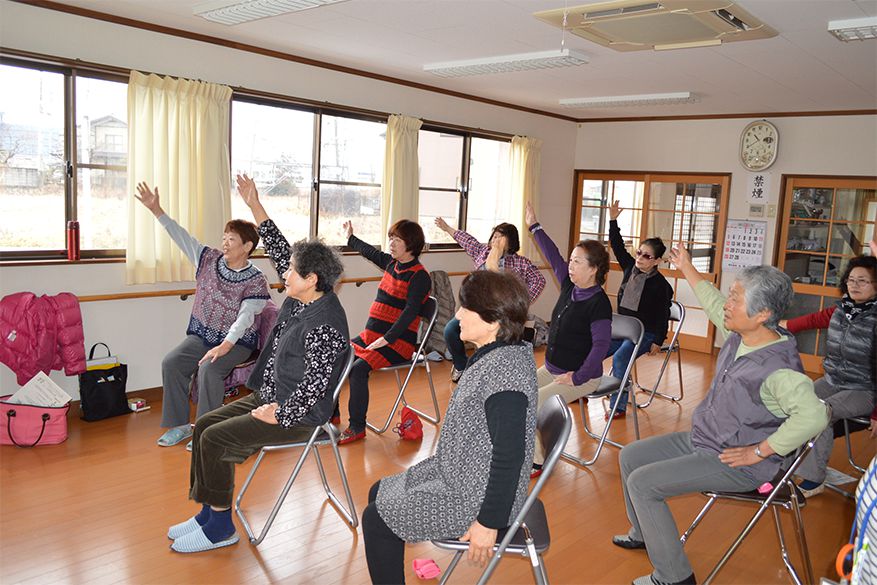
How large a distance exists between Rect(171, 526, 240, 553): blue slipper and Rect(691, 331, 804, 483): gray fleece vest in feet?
6.82

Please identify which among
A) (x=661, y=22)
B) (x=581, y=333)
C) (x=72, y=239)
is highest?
(x=661, y=22)

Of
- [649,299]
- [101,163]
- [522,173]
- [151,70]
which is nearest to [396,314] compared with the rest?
[649,299]

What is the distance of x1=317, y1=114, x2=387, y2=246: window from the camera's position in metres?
5.86

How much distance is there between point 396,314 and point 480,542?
101 inches

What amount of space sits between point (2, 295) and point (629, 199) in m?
6.58

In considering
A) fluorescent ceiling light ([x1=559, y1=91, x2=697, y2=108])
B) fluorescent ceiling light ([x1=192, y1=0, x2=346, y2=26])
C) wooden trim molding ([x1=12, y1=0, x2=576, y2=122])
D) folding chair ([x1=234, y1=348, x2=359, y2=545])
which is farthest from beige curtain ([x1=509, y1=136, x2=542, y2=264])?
folding chair ([x1=234, y1=348, x2=359, y2=545])

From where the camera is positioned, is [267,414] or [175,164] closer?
[267,414]

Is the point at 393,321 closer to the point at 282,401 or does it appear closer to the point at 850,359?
the point at 282,401

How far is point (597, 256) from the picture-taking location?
12.1 ft

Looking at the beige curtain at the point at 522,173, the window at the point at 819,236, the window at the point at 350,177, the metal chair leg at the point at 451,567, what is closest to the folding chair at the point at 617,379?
the metal chair leg at the point at 451,567

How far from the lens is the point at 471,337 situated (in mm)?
2113

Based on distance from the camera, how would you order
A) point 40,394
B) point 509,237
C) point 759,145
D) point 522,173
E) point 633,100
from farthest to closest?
point 522,173, point 759,145, point 633,100, point 509,237, point 40,394

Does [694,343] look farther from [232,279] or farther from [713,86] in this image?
[232,279]

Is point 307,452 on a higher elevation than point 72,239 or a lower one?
lower
